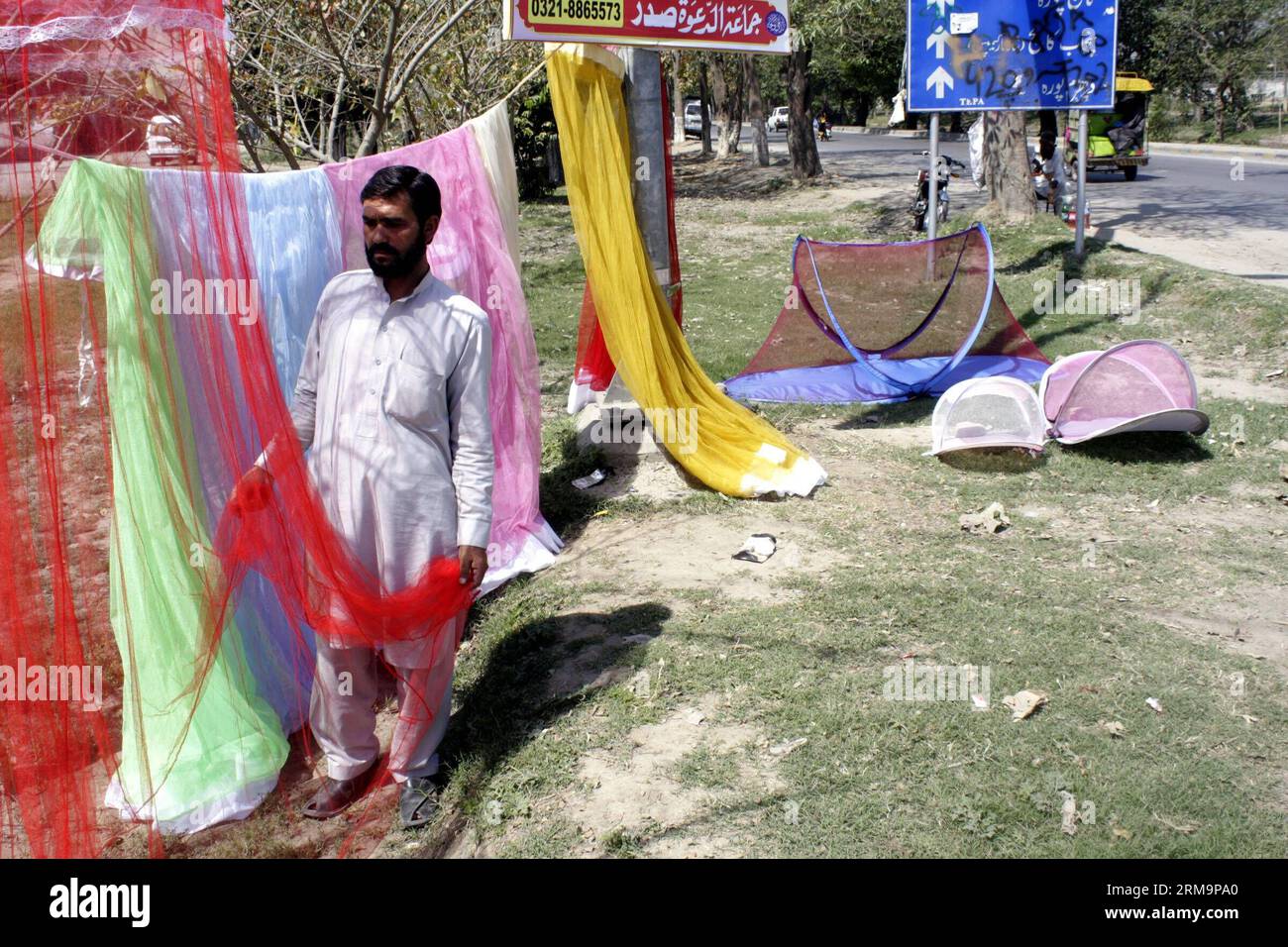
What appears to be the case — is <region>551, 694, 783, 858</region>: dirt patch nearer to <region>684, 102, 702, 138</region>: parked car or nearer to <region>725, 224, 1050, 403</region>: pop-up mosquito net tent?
<region>725, 224, 1050, 403</region>: pop-up mosquito net tent

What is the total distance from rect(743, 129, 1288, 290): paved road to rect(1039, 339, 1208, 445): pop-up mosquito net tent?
16.2 feet

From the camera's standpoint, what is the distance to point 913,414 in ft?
24.5

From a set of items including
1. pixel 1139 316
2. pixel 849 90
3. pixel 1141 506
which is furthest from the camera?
pixel 849 90

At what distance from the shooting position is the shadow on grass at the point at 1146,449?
6.29 metres

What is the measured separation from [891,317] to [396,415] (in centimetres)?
581

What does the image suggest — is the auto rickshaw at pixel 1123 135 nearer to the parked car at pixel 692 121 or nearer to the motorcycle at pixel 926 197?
the motorcycle at pixel 926 197

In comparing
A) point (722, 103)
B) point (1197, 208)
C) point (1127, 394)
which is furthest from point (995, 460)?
point (722, 103)

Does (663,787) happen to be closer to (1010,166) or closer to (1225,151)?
(1010,166)

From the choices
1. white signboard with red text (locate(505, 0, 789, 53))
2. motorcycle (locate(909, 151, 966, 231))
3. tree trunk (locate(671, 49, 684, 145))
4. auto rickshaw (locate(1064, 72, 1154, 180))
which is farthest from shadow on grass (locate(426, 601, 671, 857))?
tree trunk (locate(671, 49, 684, 145))

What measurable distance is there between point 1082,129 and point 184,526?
1034cm

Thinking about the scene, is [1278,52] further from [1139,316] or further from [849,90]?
[1139,316]

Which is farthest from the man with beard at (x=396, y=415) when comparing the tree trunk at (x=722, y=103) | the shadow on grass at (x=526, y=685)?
the tree trunk at (x=722, y=103)

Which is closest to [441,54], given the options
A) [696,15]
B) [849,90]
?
[696,15]

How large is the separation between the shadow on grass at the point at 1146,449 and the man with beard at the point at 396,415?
13.8ft
